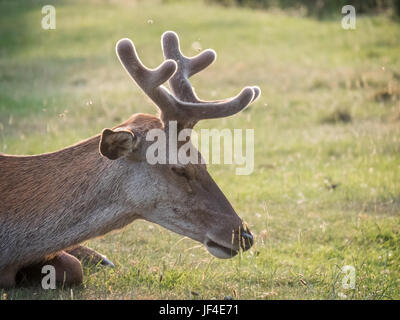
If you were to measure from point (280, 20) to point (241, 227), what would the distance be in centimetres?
1298

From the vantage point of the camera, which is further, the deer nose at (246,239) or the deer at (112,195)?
the deer nose at (246,239)

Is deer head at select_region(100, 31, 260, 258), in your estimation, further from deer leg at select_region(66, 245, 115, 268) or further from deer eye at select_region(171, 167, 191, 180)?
deer leg at select_region(66, 245, 115, 268)

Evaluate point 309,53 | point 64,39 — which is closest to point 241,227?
point 309,53

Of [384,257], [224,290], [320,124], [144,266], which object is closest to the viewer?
[224,290]

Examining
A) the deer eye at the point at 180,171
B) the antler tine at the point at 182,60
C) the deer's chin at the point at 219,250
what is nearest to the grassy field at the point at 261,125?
the deer's chin at the point at 219,250

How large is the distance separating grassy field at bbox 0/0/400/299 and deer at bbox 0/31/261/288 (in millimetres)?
343

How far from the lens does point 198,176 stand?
455 cm

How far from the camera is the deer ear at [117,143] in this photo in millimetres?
4227

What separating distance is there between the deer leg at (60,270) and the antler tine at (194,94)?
1.25 m

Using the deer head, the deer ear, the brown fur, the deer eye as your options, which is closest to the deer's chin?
the deer head

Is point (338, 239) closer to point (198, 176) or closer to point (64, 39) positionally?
point (198, 176)

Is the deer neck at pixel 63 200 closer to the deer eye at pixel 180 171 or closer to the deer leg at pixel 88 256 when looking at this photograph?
the deer eye at pixel 180 171

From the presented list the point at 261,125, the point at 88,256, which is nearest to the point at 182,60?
the point at 88,256

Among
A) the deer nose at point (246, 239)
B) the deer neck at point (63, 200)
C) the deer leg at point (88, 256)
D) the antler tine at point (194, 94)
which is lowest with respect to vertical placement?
the deer leg at point (88, 256)
